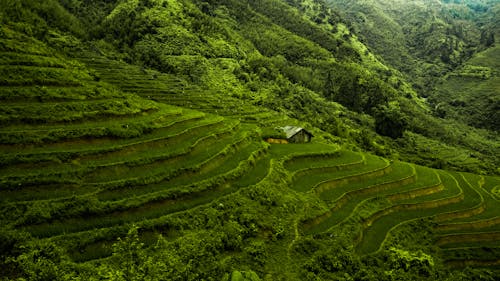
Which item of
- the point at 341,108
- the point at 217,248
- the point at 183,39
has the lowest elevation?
the point at 341,108

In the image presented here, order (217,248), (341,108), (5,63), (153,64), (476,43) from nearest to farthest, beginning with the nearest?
(217,248) < (5,63) < (153,64) < (341,108) < (476,43)

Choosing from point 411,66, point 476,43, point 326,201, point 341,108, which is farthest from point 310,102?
point 476,43

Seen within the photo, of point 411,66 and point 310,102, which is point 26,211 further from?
point 411,66

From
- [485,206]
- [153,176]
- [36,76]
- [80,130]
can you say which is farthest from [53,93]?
[485,206]

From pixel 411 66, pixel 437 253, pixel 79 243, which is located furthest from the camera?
pixel 411 66

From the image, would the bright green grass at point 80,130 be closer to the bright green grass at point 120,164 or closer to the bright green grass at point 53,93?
the bright green grass at point 120,164

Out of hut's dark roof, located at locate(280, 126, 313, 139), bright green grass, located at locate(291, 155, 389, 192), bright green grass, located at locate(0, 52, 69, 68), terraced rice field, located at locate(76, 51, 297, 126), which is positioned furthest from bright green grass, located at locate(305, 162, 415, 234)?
bright green grass, located at locate(0, 52, 69, 68)

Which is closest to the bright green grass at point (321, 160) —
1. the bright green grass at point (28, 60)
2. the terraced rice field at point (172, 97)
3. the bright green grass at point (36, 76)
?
the terraced rice field at point (172, 97)
